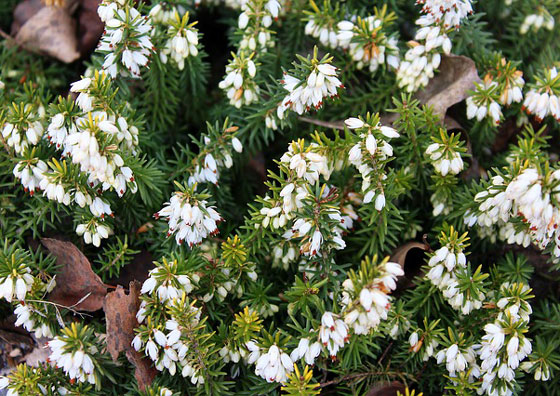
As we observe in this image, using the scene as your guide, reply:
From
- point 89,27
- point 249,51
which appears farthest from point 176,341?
point 89,27

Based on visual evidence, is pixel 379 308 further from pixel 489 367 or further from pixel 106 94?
pixel 106 94

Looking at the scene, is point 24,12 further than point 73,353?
Yes

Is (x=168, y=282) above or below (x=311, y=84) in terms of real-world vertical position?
below

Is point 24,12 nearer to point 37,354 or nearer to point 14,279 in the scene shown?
point 14,279

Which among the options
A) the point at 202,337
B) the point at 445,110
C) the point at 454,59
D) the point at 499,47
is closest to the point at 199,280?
the point at 202,337

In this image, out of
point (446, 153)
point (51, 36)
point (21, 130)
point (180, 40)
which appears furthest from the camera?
point (51, 36)

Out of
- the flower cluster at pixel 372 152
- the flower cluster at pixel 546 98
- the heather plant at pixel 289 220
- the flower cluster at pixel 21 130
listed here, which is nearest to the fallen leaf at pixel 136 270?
the heather plant at pixel 289 220
